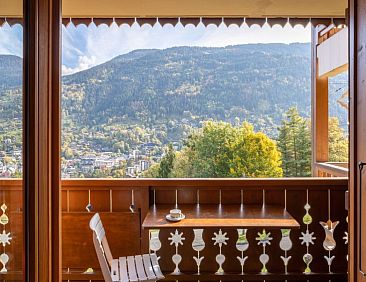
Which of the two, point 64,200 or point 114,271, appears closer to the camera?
point 114,271

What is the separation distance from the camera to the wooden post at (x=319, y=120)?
5965mm

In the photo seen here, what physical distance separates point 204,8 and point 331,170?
2.51 metres

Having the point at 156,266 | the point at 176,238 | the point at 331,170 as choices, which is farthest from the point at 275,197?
the point at 331,170

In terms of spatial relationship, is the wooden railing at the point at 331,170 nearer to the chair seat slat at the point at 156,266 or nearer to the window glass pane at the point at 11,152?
the chair seat slat at the point at 156,266

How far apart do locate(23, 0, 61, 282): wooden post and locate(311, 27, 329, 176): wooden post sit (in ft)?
15.6

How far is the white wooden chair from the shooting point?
8.36ft

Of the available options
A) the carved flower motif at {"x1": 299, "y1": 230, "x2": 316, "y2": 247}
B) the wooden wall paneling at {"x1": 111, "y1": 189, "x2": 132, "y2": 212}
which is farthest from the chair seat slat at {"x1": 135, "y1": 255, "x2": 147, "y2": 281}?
the carved flower motif at {"x1": 299, "y1": 230, "x2": 316, "y2": 247}

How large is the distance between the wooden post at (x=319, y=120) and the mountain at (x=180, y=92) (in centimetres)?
22

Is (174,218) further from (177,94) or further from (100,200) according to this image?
(177,94)

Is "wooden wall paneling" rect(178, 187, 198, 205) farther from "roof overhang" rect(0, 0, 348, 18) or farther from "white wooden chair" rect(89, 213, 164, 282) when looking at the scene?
"roof overhang" rect(0, 0, 348, 18)

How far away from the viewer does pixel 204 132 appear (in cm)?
654

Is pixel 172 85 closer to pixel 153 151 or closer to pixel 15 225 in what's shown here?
pixel 153 151

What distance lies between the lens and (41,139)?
1.84 meters

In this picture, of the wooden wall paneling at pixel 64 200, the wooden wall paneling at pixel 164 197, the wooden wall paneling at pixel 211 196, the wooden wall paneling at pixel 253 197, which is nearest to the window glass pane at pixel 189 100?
the wooden wall paneling at pixel 64 200
